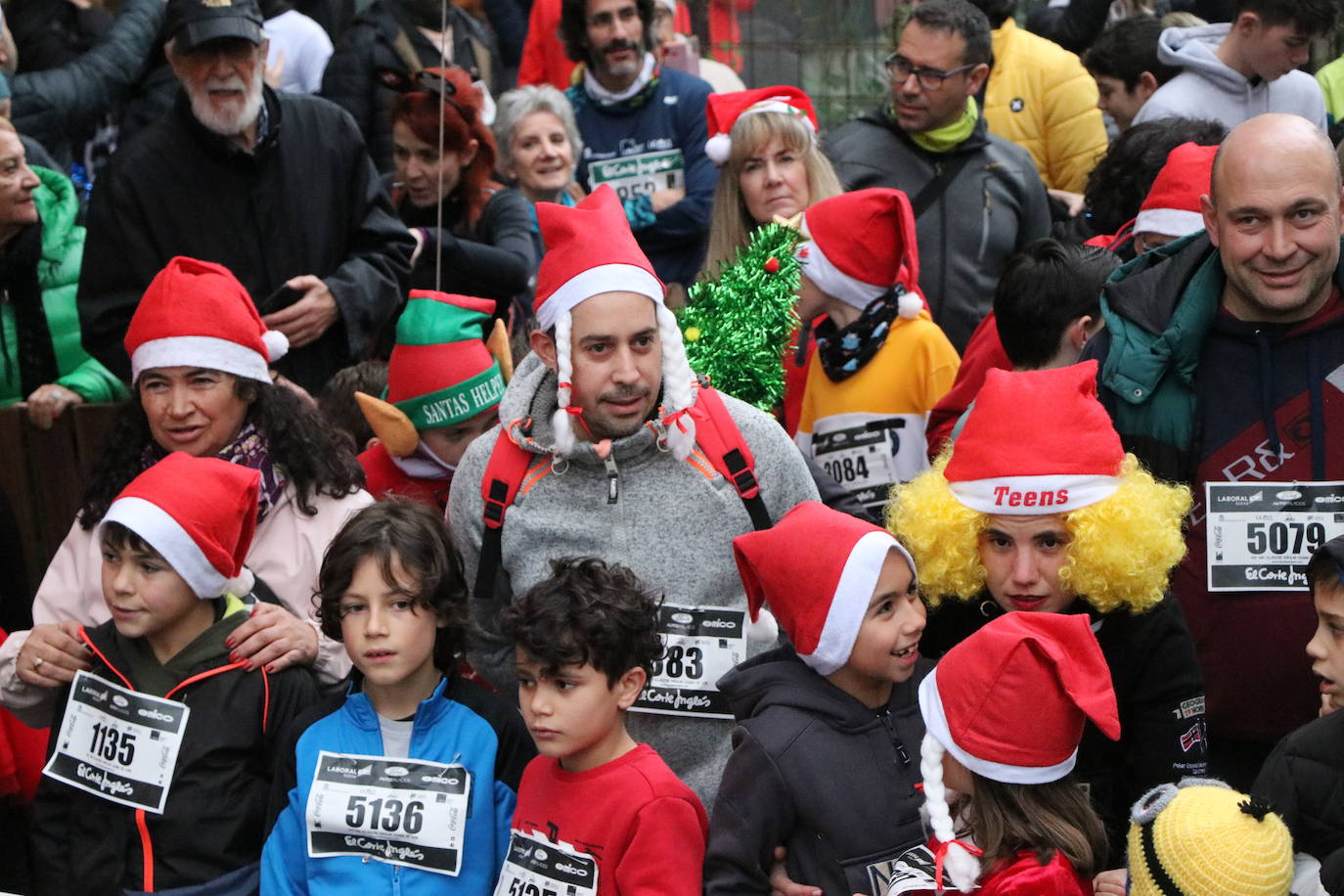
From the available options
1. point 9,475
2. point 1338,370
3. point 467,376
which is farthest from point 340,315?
point 1338,370

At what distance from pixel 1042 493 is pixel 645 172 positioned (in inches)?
155

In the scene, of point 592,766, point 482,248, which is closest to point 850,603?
point 592,766

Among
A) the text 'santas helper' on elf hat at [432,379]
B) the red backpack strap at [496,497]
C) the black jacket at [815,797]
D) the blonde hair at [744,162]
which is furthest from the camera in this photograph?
the blonde hair at [744,162]

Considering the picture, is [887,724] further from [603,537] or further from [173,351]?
[173,351]

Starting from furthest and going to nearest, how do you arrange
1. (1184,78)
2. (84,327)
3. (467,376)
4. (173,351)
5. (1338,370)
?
(1184,78)
(84,327)
(467,376)
(173,351)
(1338,370)

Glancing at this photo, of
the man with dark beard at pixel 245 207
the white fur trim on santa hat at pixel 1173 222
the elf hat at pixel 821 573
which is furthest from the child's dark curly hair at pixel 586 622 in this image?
the man with dark beard at pixel 245 207

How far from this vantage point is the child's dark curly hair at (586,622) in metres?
3.55

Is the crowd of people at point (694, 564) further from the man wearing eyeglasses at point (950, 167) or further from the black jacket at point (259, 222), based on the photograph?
the man wearing eyeglasses at point (950, 167)

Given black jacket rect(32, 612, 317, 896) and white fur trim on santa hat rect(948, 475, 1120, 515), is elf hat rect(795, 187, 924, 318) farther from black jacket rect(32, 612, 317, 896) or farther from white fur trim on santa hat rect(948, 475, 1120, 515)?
black jacket rect(32, 612, 317, 896)

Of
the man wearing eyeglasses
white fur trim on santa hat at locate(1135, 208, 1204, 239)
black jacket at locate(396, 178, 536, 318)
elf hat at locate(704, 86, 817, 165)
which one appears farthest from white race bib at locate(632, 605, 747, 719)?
black jacket at locate(396, 178, 536, 318)

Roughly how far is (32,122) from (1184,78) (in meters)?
4.79

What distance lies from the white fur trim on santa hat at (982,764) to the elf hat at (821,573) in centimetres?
29

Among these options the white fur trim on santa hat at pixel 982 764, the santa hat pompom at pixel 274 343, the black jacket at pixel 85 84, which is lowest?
the white fur trim on santa hat at pixel 982 764

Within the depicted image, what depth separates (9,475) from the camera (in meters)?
5.82
